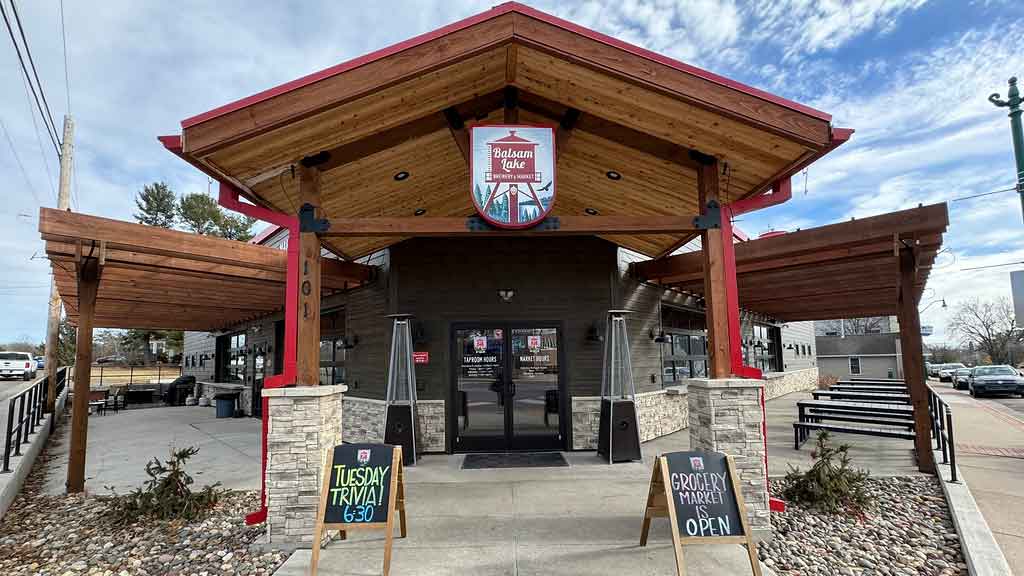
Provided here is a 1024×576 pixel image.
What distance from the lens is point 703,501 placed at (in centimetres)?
375

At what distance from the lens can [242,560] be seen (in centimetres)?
409

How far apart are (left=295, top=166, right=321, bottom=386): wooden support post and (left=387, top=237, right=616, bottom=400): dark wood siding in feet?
10.3

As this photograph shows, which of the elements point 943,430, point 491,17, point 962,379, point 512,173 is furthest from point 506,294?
point 962,379

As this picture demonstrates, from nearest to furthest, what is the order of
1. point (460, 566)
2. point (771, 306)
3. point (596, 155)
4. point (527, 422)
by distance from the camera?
1. point (460, 566)
2. point (596, 155)
3. point (527, 422)
4. point (771, 306)

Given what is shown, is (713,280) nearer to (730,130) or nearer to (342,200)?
(730,130)

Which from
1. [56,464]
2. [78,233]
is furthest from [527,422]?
[56,464]

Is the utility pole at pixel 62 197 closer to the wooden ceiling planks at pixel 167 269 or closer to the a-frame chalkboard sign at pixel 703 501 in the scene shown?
the wooden ceiling planks at pixel 167 269

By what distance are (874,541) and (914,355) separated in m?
3.33

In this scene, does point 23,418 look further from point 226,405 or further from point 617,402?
point 617,402

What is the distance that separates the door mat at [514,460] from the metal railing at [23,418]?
5.41 metres

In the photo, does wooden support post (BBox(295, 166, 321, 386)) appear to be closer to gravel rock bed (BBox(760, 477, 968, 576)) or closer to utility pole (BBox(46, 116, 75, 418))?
gravel rock bed (BBox(760, 477, 968, 576))

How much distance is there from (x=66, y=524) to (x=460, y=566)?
13.2ft

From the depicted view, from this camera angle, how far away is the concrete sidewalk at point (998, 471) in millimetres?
4484

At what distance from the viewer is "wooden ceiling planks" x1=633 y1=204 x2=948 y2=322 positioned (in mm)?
5949
